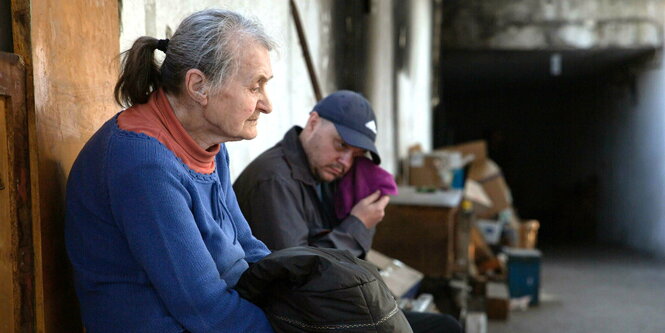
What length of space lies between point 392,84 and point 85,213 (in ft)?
16.3

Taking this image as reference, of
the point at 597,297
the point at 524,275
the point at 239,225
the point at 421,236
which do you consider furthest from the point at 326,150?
the point at 597,297

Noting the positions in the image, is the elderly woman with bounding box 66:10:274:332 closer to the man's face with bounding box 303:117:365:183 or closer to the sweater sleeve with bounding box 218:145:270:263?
the sweater sleeve with bounding box 218:145:270:263

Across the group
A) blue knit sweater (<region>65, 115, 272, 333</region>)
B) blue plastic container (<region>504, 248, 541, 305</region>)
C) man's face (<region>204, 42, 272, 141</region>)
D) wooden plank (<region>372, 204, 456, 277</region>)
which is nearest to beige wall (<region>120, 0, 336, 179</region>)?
man's face (<region>204, 42, 272, 141</region>)

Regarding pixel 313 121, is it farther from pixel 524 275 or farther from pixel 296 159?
pixel 524 275

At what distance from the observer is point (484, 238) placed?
644 centimetres

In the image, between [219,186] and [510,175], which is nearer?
[219,186]

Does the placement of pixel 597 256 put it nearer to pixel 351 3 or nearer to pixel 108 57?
→ pixel 351 3

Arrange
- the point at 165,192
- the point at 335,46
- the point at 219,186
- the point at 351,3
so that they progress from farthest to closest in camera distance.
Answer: the point at 351,3 → the point at 335,46 → the point at 219,186 → the point at 165,192

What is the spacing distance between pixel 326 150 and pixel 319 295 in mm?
1055

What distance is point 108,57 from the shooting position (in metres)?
1.50

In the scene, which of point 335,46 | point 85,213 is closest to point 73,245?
point 85,213

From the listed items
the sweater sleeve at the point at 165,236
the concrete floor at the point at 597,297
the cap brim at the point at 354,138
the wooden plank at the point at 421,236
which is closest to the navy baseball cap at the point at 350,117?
the cap brim at the point at 354,138

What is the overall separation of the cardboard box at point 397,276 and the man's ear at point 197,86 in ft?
5.43

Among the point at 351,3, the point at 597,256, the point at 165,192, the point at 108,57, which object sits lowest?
the point at 597,256
